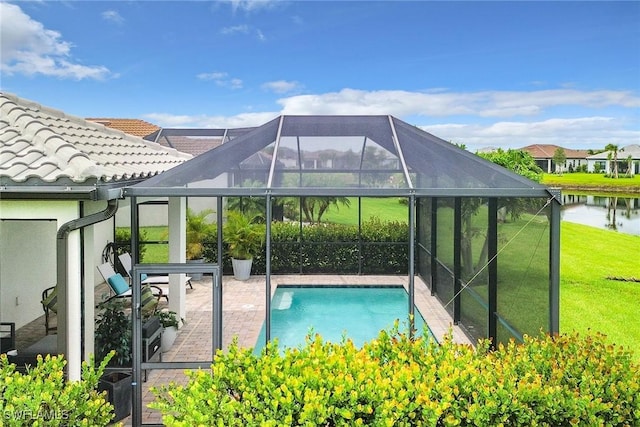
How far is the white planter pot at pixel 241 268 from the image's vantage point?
15.0 m

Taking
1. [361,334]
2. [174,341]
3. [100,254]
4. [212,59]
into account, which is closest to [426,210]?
[361,334]

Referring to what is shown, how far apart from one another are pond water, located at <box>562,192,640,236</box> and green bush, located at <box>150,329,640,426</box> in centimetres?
2573

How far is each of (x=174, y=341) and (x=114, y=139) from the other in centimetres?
377

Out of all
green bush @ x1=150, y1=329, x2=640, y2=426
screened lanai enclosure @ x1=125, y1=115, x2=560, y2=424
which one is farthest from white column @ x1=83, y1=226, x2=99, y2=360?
green bush @ x1=150, y1=329, x2=640, y2=426

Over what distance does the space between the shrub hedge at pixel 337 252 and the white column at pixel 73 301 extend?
9681 millimetres

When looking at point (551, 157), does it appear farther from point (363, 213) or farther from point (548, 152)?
point (363, 213)

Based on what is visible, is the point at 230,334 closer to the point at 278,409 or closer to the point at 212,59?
the point at 278,409

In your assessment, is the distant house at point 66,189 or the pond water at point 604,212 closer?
the distant house at point 66,189

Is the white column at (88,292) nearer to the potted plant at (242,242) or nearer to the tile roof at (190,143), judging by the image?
the potted plant at (242,242)

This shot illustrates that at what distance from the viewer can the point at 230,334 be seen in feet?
33.1

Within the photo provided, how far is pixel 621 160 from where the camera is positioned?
7681cm

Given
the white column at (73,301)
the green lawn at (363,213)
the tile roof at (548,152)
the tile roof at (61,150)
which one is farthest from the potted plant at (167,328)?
the tile roof at (548,152)

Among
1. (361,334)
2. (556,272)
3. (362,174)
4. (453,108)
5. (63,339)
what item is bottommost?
(361,334)

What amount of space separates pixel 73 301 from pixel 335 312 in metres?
7.25
